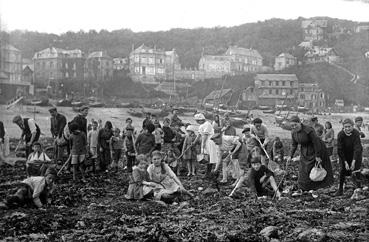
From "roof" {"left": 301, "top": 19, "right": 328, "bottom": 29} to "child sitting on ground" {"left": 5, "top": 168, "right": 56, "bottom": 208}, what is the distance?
5.24 m

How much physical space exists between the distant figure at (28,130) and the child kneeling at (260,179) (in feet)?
10.3

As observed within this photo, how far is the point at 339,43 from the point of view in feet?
31.9

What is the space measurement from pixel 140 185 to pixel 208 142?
6.95ft

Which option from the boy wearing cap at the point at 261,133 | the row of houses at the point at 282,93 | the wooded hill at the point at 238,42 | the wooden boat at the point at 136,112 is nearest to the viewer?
the wooded hill at the point at 238,42

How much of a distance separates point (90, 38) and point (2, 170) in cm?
240

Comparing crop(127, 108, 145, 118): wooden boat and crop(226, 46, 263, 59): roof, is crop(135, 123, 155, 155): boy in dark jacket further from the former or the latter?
crop(226, 46, 263, 59): roof

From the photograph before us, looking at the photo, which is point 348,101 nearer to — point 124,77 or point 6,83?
point 124,77

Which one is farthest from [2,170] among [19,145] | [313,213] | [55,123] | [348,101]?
[348,101]

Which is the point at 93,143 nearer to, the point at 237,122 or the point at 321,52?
the point at 237,122

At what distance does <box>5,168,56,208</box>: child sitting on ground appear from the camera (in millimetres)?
5781

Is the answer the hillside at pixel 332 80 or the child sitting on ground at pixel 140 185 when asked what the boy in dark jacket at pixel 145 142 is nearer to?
the child sitting on ground at pixel 140 185

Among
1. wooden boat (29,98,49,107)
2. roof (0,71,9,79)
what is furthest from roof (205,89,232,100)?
roof (0,71,9,79)

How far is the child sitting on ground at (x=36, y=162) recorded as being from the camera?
21.8ft

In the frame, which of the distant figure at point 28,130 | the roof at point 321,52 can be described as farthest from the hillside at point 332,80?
the distant figure at point 28,130
